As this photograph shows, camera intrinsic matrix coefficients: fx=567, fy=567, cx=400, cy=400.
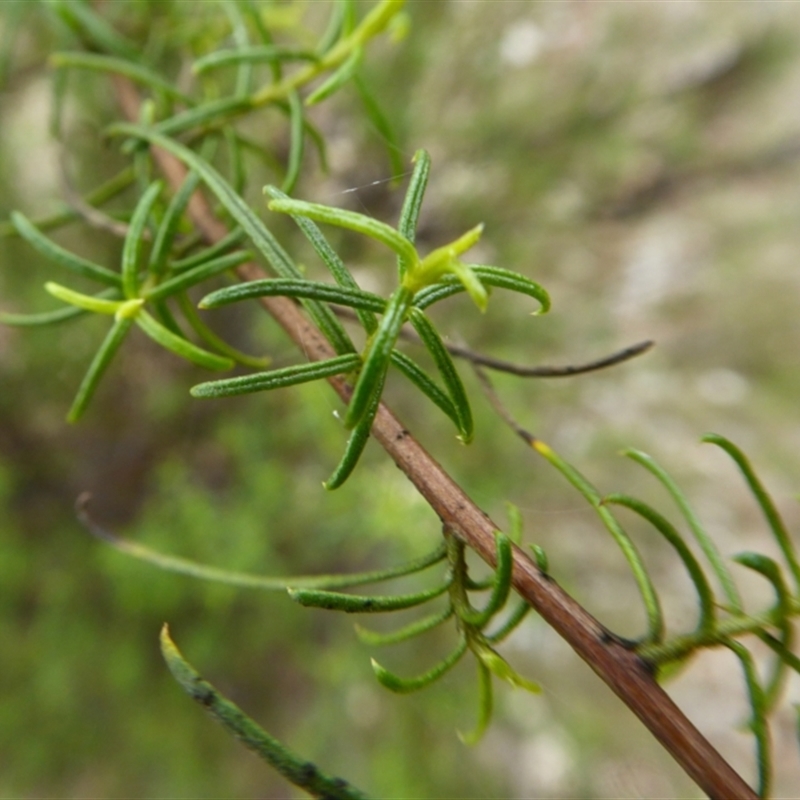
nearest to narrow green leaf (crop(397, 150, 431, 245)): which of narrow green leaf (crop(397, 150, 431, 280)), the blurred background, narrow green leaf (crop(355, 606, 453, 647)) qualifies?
narrow green leaf (crop(397, 150, 431, 280))

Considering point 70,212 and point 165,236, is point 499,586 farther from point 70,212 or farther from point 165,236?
point 70,212

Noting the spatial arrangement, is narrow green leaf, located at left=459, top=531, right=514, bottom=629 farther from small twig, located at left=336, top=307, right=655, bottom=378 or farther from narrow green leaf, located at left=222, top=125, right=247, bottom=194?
narrow green leaf, located at left=222, top=125, right=247, bottom=194

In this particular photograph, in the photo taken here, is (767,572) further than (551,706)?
No

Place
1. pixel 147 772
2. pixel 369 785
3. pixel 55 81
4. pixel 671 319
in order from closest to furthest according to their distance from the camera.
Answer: pixel 55 81
pixel 369 785
pixel 147 772
pixel 671 319

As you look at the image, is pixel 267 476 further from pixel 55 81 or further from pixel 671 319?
pixel 671 319

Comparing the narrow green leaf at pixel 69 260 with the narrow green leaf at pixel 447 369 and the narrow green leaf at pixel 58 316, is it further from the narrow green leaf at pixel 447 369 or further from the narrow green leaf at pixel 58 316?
the narrow green leaf at pixel 447 369

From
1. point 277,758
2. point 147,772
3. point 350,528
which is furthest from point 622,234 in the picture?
point 147,772
